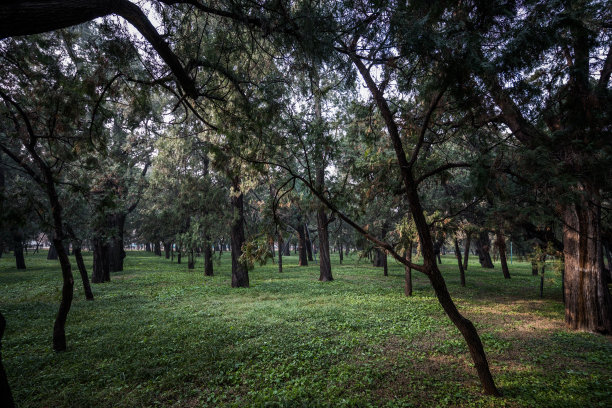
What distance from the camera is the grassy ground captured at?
4.14 metres

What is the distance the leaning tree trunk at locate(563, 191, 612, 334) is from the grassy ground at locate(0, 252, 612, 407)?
51cm

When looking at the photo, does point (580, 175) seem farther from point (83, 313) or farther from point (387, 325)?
point (83, 313)

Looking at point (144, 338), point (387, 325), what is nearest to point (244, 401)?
point (144, 338)

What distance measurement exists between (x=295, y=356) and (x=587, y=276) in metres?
6.99

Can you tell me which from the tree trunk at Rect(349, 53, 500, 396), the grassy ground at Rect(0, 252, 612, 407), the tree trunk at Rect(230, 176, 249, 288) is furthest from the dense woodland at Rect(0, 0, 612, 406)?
the tree trunk at Rect(230, 176, 249, 288)

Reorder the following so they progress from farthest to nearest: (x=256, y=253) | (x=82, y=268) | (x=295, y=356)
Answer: (x=82, y=268) → (x=295, y=356) → (x=256, y=253)

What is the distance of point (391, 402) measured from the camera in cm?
392

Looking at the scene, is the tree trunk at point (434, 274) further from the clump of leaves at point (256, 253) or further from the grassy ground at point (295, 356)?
the clump of leaves at point (256, 253)

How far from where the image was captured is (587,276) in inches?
275

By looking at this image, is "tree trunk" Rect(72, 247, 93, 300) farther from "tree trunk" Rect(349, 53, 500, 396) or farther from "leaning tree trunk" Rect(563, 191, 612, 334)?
"leaning tree trunk" Rect(563, 191, 612, 334)

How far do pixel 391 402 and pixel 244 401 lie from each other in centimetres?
194

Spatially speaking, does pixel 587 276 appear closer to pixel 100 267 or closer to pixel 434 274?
pixel 434 274

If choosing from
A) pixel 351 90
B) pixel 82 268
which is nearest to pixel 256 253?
pixel 351 90

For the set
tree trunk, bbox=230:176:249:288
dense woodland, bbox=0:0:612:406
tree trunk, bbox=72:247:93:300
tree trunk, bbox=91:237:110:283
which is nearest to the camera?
dense woodland, bbox=0:0:612:406
